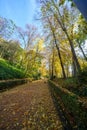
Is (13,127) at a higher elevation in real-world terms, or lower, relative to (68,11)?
lower

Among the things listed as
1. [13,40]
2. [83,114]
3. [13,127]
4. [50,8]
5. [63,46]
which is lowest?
[13,127]

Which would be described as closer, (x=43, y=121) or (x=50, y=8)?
(x=43, y=121)

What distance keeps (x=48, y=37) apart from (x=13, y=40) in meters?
22.9

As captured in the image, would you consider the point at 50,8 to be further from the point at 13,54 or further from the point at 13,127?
the point at 13,54

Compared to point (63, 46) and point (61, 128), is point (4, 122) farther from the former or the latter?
point (63, 46)

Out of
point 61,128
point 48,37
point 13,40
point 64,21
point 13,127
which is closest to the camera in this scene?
point 61,128

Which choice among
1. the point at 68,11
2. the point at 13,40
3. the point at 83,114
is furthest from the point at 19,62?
the point at 83,114

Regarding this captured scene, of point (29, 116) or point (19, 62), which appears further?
point (19, 62)

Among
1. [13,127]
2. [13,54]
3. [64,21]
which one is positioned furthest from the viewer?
[13,54]

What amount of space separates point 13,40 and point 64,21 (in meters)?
28.9

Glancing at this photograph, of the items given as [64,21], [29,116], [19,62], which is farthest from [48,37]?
[19,62]

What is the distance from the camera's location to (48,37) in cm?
2947

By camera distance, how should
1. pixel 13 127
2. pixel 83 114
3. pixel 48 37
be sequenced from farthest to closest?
pixel 48 37
pixel 13 127
pixel 83 114

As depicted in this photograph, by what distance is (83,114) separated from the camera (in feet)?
14.7
